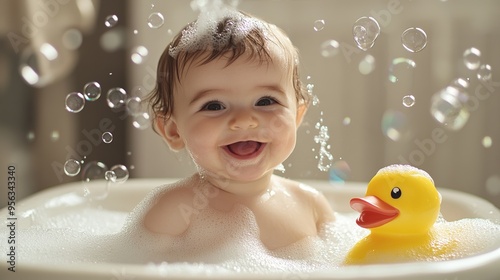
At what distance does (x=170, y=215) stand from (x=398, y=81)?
1085mm

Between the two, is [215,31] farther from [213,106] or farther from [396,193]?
[396,193]

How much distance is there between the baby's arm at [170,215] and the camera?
1.13m

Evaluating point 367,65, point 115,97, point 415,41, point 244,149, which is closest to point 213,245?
point 244,149

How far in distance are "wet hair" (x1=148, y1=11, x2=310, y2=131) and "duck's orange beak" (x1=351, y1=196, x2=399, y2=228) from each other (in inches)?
11.0

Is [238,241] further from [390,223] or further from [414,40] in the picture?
[414,40]

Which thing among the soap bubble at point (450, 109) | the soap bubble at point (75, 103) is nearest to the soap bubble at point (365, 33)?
the soap bubble at point (450, 109)

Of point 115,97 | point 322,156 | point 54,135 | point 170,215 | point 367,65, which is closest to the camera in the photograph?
point 170,215

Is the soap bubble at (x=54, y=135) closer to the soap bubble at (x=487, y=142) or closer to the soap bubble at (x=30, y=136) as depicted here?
the soap bubble at (x=30, y=136)

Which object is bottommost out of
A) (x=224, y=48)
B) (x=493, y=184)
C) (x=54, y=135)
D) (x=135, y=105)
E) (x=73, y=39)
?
(x=54, y=135)

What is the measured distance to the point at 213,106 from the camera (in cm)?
116

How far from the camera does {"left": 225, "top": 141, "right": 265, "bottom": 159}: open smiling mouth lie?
1145mm

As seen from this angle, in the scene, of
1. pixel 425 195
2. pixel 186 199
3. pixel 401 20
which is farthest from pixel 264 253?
pixel 401 20

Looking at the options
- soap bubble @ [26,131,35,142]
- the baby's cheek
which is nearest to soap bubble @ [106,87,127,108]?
the baby's cheek

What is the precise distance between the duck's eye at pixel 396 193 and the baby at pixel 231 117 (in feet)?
0.69
